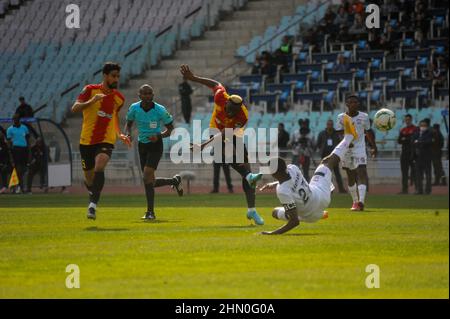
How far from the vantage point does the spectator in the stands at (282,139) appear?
37594 mm

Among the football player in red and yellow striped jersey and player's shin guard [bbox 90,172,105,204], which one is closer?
player's shin guard [bbox 90,172,105,204]

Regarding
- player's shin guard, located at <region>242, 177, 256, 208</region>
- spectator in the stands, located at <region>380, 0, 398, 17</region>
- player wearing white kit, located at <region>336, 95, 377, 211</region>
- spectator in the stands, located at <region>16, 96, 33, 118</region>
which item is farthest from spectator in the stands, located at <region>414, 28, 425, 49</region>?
player's shin guard, located at <region>242, 177, 256, 208</region>

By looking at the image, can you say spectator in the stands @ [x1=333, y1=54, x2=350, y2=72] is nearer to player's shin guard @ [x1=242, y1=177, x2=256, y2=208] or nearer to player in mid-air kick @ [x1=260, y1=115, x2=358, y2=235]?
player's shin guard @ [x1=242, y1=177, x2=256, y2=208]

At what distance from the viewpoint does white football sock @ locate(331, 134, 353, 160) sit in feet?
67.5

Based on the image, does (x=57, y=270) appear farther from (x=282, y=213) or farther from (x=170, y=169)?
(x=170, y=169)

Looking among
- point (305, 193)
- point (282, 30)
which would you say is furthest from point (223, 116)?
point (282, 30)

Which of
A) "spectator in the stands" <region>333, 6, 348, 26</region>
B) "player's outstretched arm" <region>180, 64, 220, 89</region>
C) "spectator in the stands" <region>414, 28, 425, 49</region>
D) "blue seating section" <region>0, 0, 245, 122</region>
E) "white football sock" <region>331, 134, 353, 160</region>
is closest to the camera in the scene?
"player's outstretched arm" <region>180, 64, 220, 89</region>

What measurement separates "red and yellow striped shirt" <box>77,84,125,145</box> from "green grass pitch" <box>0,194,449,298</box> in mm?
1526

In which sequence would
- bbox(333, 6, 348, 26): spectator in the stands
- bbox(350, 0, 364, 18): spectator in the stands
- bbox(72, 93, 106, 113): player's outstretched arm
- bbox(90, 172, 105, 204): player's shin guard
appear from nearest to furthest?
bbox(72, 93, 106, 113): player's outstretched arm < bbox(90, 172, 105, 204): player's shin guard < bbox(350, 0, 364, 18): spectator in the stands < bbox(333, 6, 348, 26): spectator in the stands

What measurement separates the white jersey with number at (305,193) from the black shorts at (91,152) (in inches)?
176

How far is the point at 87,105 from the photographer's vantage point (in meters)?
19.6

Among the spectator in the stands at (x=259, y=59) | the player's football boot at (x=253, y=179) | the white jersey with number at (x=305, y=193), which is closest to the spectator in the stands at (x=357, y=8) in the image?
the spectator in the stands at (x=259, y=59)

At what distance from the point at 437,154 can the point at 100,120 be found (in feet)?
52.6

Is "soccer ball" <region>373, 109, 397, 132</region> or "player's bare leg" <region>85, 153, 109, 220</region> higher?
"soccer ball" <region>373, 109, 397, 132</region>
